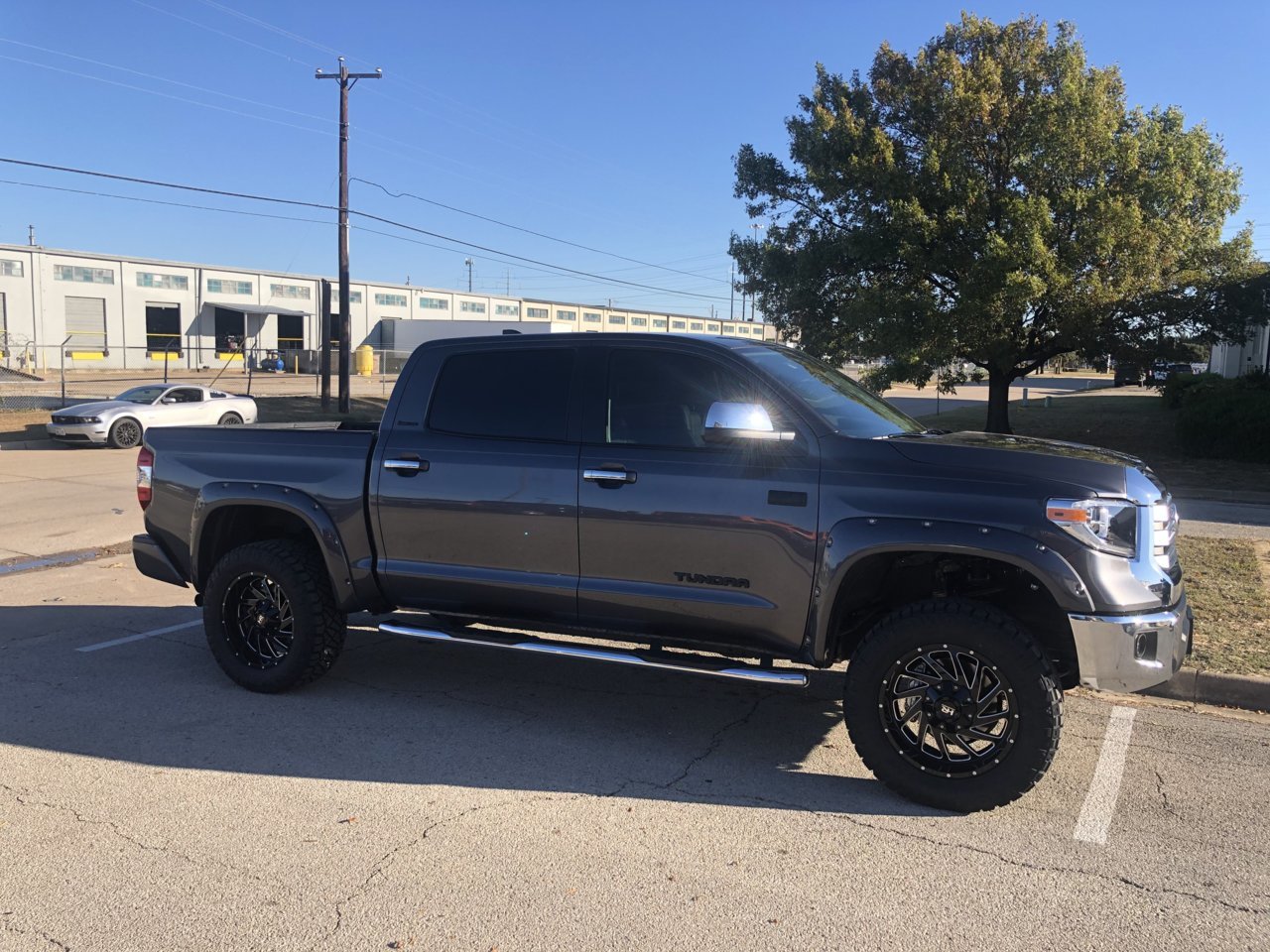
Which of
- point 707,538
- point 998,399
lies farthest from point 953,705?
point 998,399

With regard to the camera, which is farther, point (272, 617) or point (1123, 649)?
point (272, 617)

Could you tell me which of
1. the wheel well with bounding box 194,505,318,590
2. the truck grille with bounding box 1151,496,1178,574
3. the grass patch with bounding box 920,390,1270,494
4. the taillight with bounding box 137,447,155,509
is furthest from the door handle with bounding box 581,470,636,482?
the grass patch with bounding box 920,390,1270,494

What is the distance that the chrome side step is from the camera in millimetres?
4273

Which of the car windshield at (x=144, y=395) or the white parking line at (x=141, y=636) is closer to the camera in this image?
the white parking line at (x=141, y=636)

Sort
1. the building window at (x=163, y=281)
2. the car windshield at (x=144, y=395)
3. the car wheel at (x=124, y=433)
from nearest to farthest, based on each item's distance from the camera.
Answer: the car wheel at (x=124, y=433), the car windshield at (x=144, y=395), the building window at (x=163, y=281)

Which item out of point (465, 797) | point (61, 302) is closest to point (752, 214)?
point (465, 797)

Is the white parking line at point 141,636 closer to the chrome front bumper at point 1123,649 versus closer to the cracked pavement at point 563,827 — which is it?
the cracked pavement at point 563,827

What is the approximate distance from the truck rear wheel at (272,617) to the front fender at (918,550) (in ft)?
8.66

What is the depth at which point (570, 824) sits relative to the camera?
154 inches

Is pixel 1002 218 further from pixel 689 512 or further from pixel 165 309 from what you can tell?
pixel 165 309

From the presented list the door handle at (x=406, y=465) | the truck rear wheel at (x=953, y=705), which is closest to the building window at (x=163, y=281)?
the door handle at (x=406, y=465)

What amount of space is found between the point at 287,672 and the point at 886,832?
3.22 m

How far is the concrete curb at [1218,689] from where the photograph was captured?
537 centimetres

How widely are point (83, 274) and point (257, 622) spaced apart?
59959 mm
